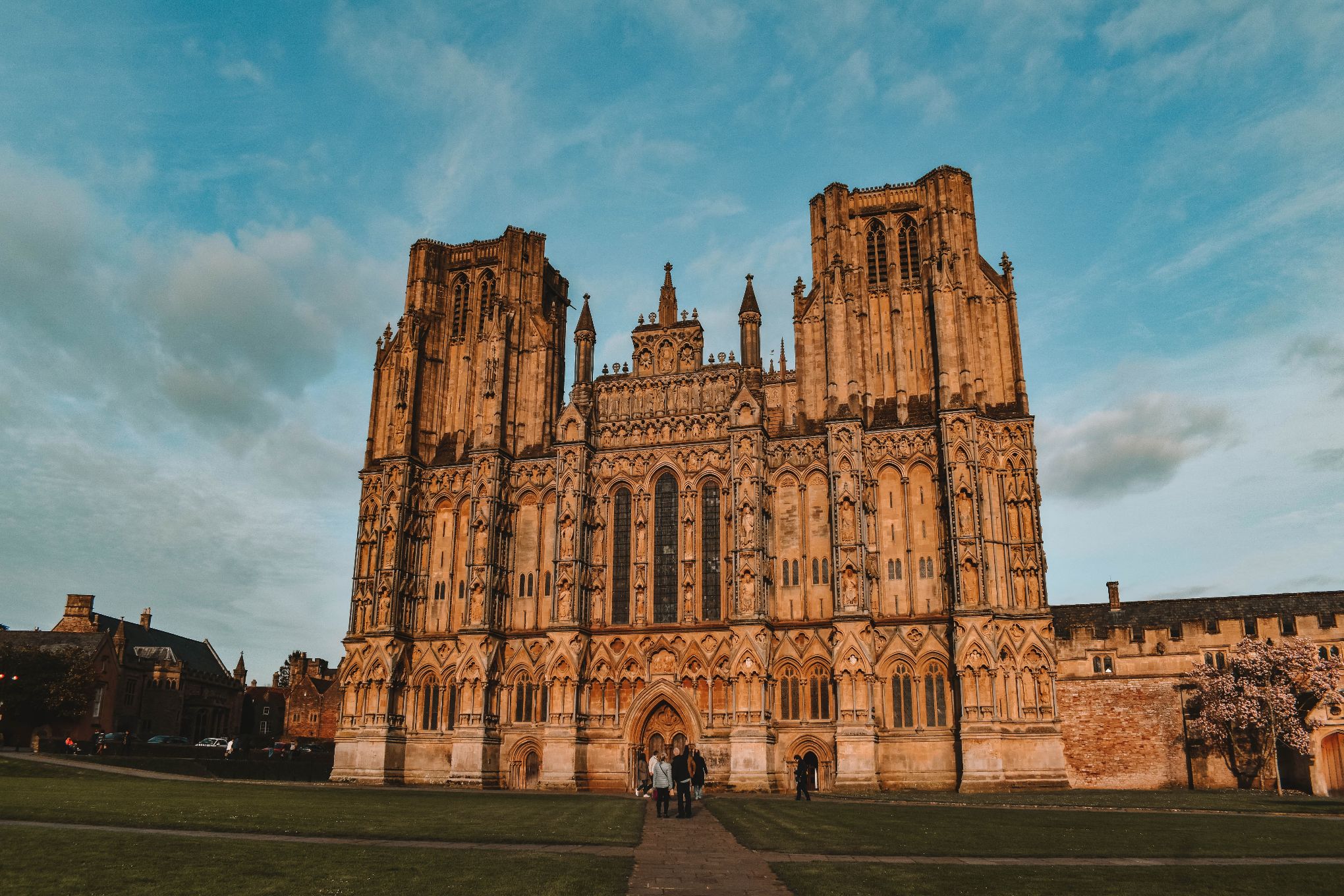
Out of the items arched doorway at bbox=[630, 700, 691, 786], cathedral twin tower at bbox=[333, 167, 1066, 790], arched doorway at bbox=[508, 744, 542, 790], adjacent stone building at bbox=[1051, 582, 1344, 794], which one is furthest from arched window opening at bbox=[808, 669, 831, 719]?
arched doorway at bbox=[508, 744, 542, 790]

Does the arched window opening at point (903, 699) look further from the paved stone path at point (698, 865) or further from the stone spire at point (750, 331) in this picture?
the paved stone path at point (698, 865)

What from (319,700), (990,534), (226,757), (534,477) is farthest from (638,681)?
(319,700)

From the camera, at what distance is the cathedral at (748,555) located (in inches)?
1748

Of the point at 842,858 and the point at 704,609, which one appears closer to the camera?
the point at 842,858

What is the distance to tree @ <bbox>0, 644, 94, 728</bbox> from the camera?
6034 centimetres

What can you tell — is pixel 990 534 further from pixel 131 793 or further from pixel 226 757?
pixel 226 757

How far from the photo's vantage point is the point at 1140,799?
35.0m

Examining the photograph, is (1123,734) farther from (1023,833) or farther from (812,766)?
(1023,833)

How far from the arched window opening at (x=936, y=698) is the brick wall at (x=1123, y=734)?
6454mm

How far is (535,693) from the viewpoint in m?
49.3

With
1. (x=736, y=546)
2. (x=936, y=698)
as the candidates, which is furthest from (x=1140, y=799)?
(x=736, y=546)

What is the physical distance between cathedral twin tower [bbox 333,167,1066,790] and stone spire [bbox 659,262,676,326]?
0.15 metres

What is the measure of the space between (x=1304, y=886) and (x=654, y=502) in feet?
126

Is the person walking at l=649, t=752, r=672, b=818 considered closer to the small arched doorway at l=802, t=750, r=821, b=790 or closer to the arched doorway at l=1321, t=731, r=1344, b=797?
the small arched doorway at l=802, t=750, r=821, b=790
